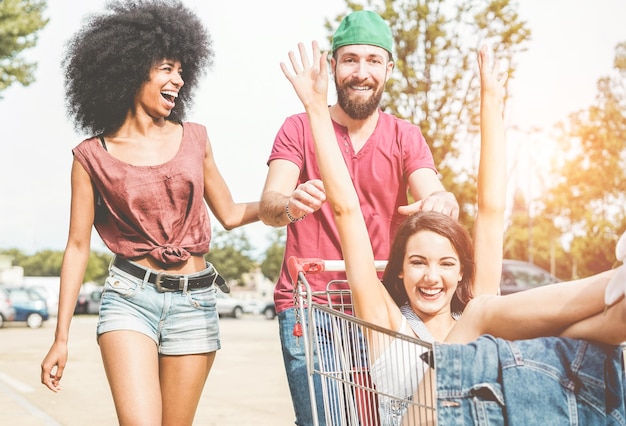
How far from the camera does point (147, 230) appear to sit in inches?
141

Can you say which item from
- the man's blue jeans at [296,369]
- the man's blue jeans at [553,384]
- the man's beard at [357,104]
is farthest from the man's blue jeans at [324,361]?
the man's beard at [357,104]

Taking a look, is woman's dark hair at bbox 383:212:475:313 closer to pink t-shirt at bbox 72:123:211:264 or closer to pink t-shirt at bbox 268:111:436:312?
pink t-shirt at bbox 268:111:436:312

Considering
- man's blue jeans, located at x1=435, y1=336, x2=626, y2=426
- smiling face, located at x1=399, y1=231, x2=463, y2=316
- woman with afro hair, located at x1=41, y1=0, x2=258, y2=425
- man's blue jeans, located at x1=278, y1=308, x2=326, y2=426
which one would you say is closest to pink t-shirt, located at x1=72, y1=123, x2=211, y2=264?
woman with afro hair, located at x1=41, y1=0, x2=258, y2=425

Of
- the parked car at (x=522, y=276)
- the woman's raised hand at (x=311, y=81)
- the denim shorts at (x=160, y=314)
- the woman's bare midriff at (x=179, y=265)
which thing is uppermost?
the woman's raised hand at (x=311, y=81)

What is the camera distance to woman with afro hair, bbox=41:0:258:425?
3.46m

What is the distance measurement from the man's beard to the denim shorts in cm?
96

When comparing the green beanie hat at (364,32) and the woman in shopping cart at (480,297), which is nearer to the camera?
the woman in shopping cart at (480,297)

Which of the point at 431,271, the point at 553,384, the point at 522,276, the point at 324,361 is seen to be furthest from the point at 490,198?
the point at 522,276

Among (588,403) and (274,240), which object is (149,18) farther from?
(274,240)

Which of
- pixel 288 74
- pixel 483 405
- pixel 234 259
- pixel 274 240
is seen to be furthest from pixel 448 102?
pixel 234 259

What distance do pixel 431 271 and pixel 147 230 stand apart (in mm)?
1282

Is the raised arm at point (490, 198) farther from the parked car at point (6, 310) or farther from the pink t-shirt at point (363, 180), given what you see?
the parked car at point (6, 310)

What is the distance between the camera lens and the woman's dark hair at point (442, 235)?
113 inches

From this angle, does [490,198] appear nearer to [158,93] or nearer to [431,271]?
[431,271]
